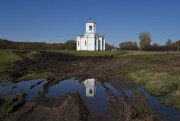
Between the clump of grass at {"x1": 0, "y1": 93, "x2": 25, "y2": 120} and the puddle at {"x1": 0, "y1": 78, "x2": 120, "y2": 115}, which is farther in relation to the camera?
the puddle at {"x1": 0, "y1": 78, "x2": 120, "y2": 115}

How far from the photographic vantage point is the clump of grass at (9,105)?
14.9m

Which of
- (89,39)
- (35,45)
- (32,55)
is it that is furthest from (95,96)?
(35,45)

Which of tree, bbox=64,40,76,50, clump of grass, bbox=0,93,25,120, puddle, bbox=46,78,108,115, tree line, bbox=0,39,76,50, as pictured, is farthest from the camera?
tree, bbox=64,40,76,50

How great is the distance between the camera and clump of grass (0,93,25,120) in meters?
14.9

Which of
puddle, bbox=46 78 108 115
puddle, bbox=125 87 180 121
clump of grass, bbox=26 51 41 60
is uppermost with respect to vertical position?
clump of grass, bbox=26 51 41 60

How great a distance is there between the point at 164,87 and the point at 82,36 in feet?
209

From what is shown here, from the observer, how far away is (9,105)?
54.9ft

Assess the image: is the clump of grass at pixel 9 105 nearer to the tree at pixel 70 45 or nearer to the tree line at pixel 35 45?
the tree line at pixel 35 45

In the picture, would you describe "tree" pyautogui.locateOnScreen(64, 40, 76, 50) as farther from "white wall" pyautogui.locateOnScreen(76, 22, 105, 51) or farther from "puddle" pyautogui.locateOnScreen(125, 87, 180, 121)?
"puddle" pyautogui.locateOnScreen(125, 87, 180, 121)

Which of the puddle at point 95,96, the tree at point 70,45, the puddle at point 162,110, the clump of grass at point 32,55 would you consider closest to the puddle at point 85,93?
the puddle at point 95,96

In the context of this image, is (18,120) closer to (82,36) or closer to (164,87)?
(164,87)

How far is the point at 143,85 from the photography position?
2628 centimetres

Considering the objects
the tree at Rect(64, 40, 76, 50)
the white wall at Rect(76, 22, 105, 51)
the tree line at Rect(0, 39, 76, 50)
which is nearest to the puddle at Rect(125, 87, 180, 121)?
the white wall at Rect(76, 22, 105, 51)

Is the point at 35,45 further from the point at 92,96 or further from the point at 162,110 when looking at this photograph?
the point at 162,110
